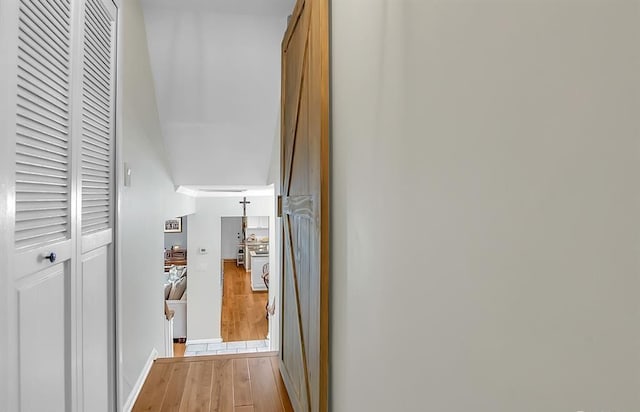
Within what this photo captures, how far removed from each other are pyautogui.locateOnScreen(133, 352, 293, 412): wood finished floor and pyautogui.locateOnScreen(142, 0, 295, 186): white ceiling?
1.95 meters

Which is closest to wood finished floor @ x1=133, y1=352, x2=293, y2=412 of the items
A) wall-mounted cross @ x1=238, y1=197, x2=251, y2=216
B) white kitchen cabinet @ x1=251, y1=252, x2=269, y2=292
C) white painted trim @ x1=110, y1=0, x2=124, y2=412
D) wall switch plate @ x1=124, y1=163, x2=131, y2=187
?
white painted trim @ x1=110, y1=0, x2=124, y2=412

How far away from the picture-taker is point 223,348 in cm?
616

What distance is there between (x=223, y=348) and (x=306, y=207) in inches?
193

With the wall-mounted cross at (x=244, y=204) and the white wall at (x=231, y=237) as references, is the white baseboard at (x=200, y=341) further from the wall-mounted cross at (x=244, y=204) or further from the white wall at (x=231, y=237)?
the white wall at (x=231, y=237)

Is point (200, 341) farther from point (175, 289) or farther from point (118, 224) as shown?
point (118, 224)

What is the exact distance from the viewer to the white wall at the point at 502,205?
20.1 inches

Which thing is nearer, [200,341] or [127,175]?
[127,175]

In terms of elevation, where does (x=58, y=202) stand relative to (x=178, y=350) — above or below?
above

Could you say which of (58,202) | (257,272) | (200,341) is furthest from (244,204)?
(257,272)

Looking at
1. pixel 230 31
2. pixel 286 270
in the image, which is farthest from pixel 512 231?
pixel 230 31

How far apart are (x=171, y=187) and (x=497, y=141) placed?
3771 millimetres

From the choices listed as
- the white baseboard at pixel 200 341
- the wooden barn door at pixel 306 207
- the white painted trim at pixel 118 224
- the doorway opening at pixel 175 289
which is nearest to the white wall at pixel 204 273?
the white baseboard at pixel 200 341

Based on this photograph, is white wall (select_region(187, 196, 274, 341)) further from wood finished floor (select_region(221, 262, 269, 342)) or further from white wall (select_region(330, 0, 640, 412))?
white wall (select_region(330, 0, 640, 412))

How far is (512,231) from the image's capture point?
2.23ft
